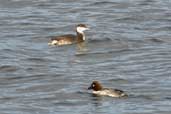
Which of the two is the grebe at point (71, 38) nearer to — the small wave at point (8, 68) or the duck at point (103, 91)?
the small wave at point (8, 68)

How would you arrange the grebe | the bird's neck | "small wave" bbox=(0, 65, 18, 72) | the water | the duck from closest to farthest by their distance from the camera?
the water → the duck → "small wave" bbox=(0, 65, 18, 72) → the grebe → the bird's neck

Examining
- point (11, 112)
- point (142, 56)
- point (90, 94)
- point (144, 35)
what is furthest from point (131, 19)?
point (11, 112)

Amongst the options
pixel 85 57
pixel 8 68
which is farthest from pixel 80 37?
pixel 8 68

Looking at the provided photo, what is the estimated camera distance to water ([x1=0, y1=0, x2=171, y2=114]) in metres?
21.7

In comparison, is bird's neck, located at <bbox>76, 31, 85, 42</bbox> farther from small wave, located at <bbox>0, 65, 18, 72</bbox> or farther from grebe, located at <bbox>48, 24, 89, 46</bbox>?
small wave, located at <bbox>0, 65, 18, 72</bbox>

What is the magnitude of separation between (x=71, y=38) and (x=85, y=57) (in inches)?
69.0

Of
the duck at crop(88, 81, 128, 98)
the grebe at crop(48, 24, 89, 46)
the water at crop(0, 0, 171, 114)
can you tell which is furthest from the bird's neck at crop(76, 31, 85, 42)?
the duck at crop(88, 81, 128, 98)

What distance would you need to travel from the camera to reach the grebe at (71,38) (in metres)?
28.0

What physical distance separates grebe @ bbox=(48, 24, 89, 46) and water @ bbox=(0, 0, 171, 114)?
16cm

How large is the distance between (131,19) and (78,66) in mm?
6150

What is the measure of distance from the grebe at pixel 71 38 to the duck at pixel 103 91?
5357mm

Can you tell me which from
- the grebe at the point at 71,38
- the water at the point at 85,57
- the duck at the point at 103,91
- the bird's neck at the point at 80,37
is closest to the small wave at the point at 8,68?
the water at the point at 85,57

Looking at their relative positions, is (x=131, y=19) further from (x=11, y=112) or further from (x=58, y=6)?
(x=11, y=112)

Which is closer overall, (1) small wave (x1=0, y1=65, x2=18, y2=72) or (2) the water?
(2) the water
